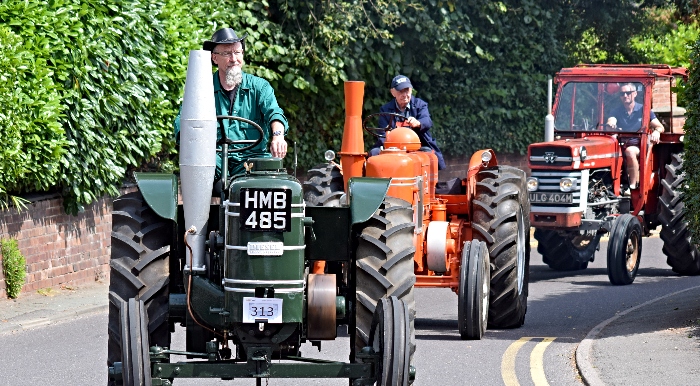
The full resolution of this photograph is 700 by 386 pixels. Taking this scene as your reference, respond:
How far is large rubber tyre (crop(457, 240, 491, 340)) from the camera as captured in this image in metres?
11.8

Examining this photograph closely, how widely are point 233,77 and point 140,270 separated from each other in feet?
5.63

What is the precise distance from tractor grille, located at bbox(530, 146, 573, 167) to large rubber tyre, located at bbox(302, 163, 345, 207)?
437 centimetres

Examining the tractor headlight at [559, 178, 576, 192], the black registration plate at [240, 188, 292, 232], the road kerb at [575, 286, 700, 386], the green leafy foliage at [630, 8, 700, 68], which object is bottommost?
the road kerb at [575, 286, 700, 386]

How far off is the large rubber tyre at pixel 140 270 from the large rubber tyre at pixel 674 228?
10.8 m

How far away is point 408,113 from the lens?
13.6m

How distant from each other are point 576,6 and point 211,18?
9.97 metres

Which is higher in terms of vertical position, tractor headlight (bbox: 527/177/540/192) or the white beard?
the white beard

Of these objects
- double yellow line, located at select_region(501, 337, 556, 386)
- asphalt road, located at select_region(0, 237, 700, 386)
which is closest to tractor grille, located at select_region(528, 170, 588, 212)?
asphalt road, located at select_region(0, 237, 700, 386)

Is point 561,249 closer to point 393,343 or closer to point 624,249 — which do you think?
point 624,249

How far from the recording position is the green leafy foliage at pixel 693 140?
12.6 metres

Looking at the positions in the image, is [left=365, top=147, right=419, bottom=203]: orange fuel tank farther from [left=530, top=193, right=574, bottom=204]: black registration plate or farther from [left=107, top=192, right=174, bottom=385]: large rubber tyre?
[left=530, top=193, right=574, bottom=204]: black registration plate

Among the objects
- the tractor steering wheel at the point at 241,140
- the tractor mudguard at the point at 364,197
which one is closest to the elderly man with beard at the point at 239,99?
the tractor steering wheel at the point at 241,140

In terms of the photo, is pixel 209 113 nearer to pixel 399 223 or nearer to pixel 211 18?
pixel 399 223

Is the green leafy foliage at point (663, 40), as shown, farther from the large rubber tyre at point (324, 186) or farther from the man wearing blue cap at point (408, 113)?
the large rubber tyre at point (324, 186)
